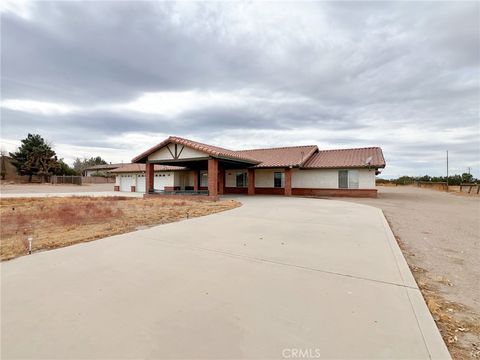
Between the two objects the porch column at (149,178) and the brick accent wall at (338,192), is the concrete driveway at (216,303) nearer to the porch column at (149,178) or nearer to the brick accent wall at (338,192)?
the porch column at (149,178)

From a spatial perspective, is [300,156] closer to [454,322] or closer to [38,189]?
[454,322]

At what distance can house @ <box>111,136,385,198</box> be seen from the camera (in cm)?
1856

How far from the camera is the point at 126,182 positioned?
3039 centimetres

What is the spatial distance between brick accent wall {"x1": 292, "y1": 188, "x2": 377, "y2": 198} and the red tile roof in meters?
2.05

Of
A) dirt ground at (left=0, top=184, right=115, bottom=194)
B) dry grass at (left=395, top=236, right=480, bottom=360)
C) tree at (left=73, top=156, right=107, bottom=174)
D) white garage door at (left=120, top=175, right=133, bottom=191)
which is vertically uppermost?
tree at (left=73, top=156, right=107, bottom=174)

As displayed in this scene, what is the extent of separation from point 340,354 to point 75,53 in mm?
14175

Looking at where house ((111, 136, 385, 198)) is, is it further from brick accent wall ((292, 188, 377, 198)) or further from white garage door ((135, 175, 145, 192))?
white garage door ((135, 175, 145, 192))

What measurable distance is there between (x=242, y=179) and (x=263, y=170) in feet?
7.70

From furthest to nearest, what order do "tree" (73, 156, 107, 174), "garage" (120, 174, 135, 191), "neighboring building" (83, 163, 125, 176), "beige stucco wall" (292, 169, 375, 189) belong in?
"tree" (73, 156, 107, 174), "neighboring building" (83, 163, 125, 176), "garage" (120, 174, 135, 191), "beige stucco wall" (292, 169, 375, 189)

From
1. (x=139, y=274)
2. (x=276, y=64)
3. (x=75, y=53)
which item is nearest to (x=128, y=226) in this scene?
(x=139, y=274)

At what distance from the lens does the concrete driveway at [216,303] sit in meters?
2.27

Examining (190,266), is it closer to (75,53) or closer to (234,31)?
(234,31)

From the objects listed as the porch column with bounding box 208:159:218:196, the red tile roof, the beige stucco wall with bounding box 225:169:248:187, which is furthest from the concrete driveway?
the beige stucco wall with bounding box 225:169:248:187

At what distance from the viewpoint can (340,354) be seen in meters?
2.15
